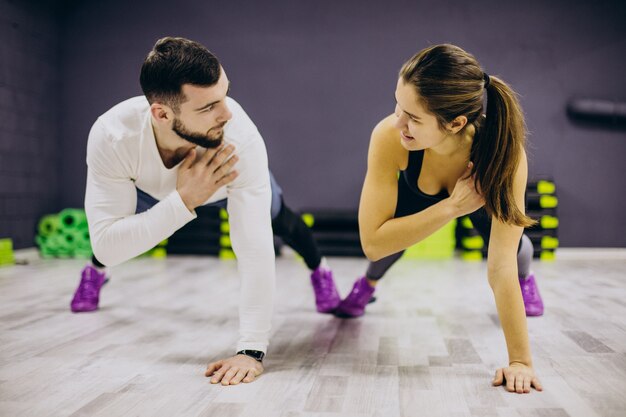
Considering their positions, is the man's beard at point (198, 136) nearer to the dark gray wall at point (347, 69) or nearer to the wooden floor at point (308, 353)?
the wooden floor at point (308, 353)

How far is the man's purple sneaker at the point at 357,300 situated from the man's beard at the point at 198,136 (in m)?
1.00

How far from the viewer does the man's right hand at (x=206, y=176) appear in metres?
1.63

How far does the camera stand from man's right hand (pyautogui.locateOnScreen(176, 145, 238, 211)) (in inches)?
64.1

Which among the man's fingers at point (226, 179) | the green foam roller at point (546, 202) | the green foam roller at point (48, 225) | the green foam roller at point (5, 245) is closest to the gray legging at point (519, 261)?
the man's fingers at point (226, 179)

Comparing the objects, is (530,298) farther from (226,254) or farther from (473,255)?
(226,254)

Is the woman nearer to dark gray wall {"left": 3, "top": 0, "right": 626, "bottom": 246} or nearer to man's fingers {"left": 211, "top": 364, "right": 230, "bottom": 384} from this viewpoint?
man's fingers {"left": 211, "top": 364, "right": 230, "bottom": 384}

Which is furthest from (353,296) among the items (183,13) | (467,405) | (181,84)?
(183,13)

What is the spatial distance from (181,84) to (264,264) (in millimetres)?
565

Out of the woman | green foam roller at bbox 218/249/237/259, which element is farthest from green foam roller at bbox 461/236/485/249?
the woman

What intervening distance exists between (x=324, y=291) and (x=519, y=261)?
0.83 meters

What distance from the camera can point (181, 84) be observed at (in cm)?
158

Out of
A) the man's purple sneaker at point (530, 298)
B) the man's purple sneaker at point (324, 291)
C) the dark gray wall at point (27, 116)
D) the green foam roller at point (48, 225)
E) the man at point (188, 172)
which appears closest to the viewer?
the man at point (188, 172)

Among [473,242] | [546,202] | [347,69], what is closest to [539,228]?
[546,202]

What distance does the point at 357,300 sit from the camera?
7.82 ft
